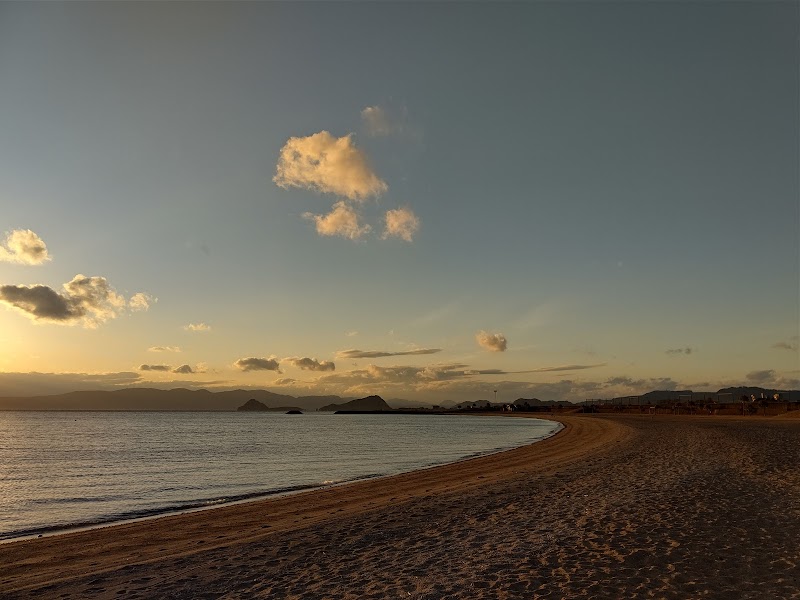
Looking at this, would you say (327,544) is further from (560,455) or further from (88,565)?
(560,455)

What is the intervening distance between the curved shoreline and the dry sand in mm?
71

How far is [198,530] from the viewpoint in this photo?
1572 centimetres

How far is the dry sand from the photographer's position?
371 inches

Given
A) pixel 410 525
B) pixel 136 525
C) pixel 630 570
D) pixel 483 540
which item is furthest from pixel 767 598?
pixel 136 525

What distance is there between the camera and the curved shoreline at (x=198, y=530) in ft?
40.1

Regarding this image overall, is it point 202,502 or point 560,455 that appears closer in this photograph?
point 202,502

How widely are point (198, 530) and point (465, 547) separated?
8.33 m

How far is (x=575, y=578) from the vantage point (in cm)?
945

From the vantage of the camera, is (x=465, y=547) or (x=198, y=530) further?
(x=198, y=530)

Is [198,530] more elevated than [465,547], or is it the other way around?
[465,547]

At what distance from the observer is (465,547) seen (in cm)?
1208

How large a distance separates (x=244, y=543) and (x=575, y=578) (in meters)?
8.29

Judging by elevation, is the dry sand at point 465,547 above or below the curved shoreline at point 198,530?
above

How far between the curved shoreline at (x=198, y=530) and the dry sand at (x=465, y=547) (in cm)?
7
